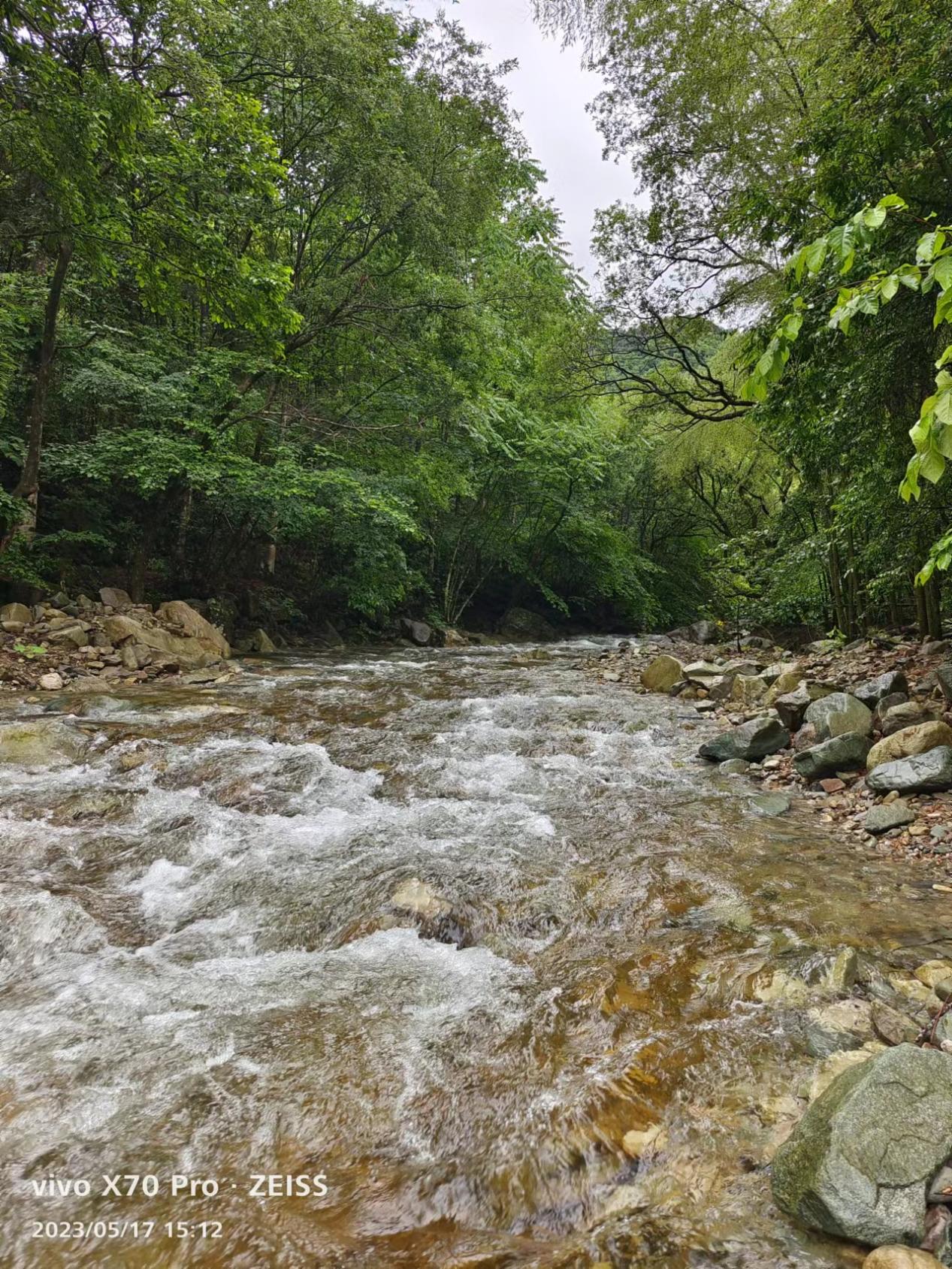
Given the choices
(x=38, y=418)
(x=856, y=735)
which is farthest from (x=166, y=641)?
(x=856, y=735)

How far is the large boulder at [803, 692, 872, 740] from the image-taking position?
18.6ft

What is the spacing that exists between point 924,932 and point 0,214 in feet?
40.5

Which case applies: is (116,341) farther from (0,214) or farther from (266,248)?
(266,248)

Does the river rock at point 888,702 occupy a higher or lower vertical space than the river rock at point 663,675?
higher

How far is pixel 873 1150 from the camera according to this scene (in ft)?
5.40

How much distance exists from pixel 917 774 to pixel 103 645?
9.95m

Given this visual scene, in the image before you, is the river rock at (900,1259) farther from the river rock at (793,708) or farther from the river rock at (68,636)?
the river rock at (68,636)

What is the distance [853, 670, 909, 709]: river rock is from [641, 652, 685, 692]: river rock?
3.52 m

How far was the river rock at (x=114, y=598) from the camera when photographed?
10.6 m

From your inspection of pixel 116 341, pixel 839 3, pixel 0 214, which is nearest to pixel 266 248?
pixel 116 341

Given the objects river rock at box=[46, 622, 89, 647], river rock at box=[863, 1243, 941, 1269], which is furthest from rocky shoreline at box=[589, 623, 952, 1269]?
river rock at box=[46, 622, 89, 647]

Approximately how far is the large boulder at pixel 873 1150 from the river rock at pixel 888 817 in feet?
8.91

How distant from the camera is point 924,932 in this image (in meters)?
3.02
